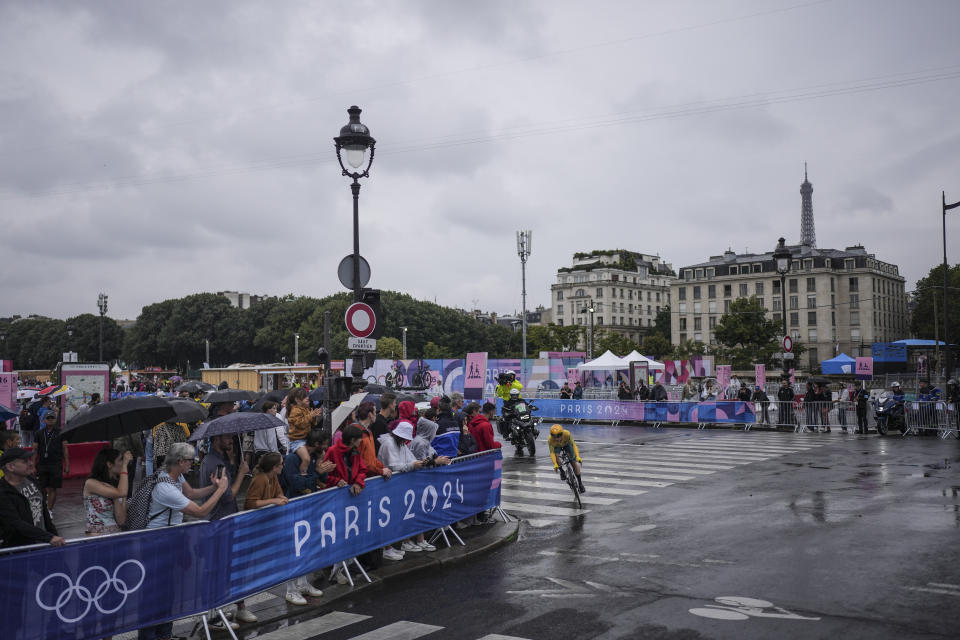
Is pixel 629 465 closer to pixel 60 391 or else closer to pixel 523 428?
pixel 523 428

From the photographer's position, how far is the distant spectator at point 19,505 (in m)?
5.75

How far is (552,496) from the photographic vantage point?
46.2ft

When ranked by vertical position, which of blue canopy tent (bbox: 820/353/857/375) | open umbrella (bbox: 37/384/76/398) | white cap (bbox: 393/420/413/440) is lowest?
white cap (bbox: 393/420/413/440)

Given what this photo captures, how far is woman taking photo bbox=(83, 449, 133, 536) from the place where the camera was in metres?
6.66

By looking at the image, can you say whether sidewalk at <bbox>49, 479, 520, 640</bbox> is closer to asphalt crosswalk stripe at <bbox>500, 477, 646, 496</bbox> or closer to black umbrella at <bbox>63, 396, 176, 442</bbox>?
black umbrella at <bbox>63, 396, 176, 442</bbox>

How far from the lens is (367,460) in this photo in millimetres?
8820

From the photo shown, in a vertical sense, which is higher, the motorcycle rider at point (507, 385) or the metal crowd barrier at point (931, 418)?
the motorcycle rider at point (507, 385)

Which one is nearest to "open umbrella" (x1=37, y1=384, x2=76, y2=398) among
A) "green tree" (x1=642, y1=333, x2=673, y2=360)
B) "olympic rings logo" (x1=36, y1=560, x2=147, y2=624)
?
"olympic rings logo" (x1=36, y1=560, x2=147, y2=624)

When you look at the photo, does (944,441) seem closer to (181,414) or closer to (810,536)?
(810,536)

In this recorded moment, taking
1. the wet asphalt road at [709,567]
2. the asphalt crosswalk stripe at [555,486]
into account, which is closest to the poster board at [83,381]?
the asphalt crosswalk stripe at [555,486]

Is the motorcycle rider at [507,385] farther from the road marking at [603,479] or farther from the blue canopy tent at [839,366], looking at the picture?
the blue canopy tent at [839,366]

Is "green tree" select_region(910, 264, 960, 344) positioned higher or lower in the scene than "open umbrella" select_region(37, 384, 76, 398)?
higher

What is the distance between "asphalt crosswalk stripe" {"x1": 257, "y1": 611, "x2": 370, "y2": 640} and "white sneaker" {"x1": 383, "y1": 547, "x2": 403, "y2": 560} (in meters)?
1.79

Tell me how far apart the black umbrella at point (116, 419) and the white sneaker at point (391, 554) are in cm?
325
